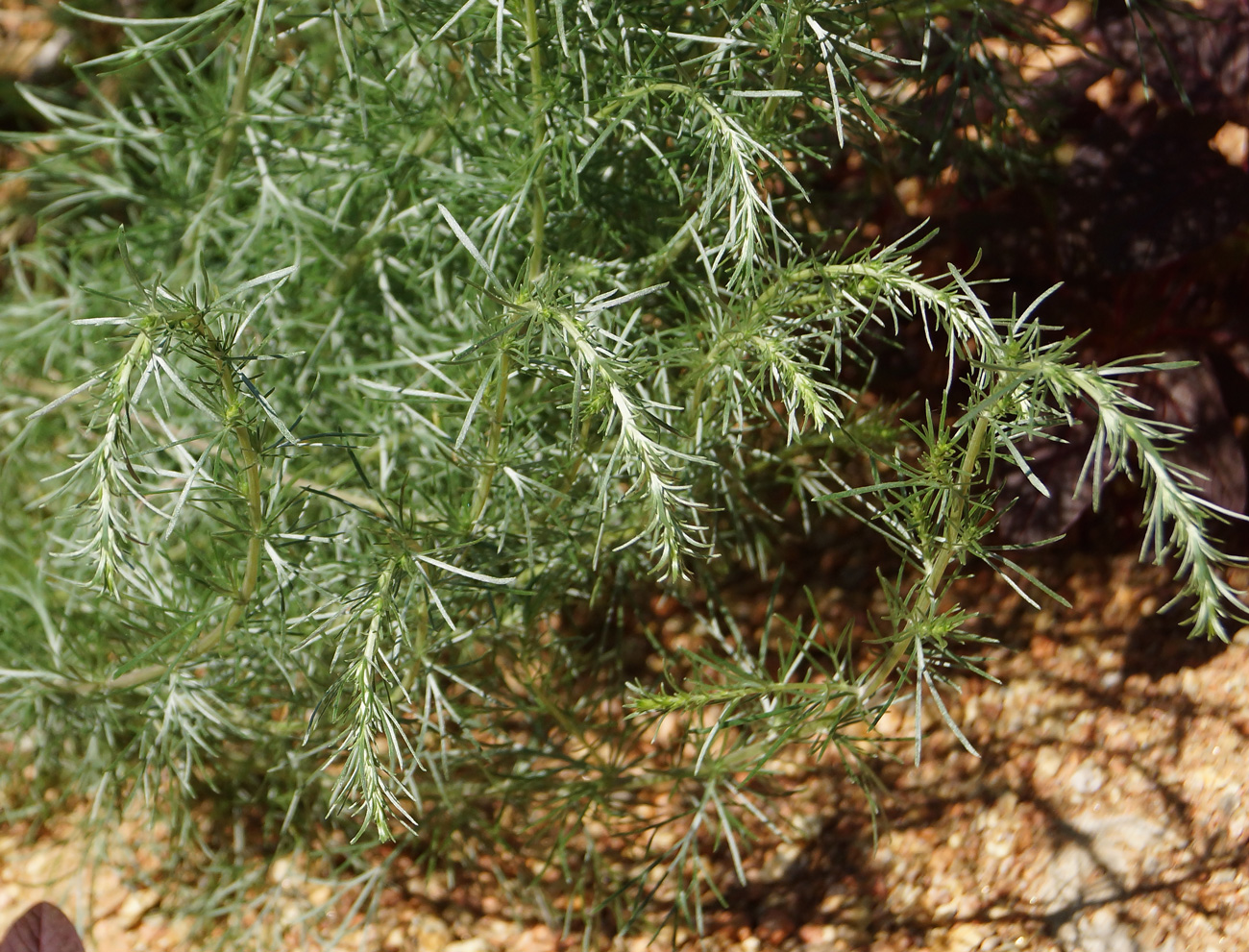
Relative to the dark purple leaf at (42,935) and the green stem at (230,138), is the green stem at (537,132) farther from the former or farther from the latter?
the dark purple leaf at (42,935)

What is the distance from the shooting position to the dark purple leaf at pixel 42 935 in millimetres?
1119

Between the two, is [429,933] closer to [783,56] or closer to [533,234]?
[533,234]

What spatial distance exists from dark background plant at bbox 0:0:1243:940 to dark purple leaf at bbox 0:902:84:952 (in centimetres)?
20

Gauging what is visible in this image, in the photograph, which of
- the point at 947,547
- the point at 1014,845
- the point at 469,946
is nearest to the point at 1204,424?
the point at 1014,845

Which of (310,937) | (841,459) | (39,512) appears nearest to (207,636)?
(310,937)

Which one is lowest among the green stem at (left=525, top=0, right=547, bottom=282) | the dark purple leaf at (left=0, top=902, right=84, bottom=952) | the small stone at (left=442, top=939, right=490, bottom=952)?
the small stone at (left=442, top=939, right=490, bottom=952)

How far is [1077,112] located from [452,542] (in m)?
1.26

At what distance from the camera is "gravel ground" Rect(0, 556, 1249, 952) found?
4.11ft

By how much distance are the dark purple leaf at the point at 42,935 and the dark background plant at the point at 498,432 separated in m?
0.20

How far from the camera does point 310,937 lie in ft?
4.66

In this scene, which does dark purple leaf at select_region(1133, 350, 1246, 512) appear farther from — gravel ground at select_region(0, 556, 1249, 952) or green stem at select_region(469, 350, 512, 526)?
green stem at select_region(469, 350, 512, 526)

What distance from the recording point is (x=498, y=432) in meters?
1.02

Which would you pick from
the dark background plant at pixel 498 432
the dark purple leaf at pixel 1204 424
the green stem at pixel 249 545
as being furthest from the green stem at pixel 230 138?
the dark purple leaf at pixel 1204 424

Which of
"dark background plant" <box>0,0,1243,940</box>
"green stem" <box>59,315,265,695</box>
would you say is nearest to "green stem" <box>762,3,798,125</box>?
"dark background plant" <box>0,0,1243,940</box>
